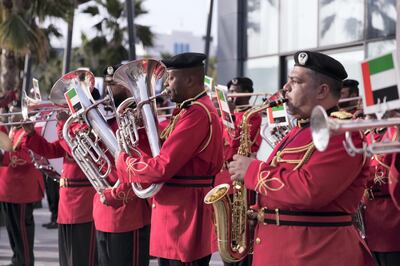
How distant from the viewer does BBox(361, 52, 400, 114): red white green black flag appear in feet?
8.20

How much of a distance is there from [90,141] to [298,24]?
26.7 ft

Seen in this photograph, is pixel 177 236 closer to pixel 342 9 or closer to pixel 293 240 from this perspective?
pixel 293 240

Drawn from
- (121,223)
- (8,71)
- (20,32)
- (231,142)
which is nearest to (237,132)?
(231,142)

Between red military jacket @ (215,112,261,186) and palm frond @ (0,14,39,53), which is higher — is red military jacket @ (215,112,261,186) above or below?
below

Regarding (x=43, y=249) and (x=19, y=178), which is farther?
(x=43, y=249)

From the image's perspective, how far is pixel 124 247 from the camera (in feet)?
15.6

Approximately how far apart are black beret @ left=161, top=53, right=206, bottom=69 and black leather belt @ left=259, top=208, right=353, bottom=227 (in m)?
1.30

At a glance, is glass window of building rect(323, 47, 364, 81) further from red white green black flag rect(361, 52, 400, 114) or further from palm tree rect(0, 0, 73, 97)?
red white green black flag rect(361, 52, 400, 114)

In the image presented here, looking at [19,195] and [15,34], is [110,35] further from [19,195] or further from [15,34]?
[19,195]

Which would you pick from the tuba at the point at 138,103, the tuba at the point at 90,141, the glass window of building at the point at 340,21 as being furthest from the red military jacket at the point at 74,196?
the glass window of building at the point at 340,21

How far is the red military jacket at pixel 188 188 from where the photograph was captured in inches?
158

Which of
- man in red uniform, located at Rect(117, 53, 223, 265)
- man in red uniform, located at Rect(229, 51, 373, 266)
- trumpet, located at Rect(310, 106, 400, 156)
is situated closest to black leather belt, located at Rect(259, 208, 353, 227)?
man in red uniform, located at Rect(229, 51, 373, 266)

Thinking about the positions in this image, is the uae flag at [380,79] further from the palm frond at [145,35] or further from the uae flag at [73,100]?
the palm frond at [145,35]

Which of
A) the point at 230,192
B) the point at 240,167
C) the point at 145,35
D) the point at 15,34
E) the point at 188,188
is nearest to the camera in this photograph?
the point at 240,167
